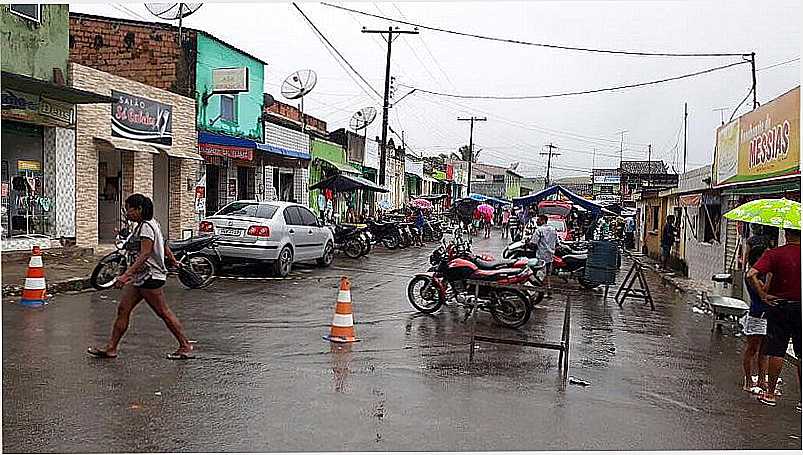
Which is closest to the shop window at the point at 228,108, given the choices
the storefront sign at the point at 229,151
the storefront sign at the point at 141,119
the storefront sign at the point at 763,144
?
the storefront sign at the point at 229,151

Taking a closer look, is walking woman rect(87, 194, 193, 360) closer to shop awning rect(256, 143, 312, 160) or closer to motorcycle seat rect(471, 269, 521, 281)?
motorcycle seat rect(471, 269, 521, 281)

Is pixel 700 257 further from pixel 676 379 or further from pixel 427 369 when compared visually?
pixel 427 369

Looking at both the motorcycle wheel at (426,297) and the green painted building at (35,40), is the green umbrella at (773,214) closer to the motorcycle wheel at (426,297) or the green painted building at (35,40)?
the motorcycle wheel at (426,297)

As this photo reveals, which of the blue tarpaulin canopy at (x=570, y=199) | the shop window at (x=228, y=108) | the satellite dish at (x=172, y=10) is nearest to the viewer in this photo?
the satellite dish at (x=172, y=10)

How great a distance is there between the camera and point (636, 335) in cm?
1056

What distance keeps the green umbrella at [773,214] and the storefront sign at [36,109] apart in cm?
1300

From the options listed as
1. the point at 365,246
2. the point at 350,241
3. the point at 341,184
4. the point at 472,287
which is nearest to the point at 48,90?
the point at 350,241

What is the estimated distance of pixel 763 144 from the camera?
1411 centimetres

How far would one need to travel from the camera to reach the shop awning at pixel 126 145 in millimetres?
18141

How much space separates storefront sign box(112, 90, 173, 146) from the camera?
18938 mm

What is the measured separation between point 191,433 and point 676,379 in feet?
16.0

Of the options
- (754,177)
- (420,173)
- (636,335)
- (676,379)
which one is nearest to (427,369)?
(676,379)

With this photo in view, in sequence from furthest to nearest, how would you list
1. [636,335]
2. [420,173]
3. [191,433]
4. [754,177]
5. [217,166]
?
[420,173]
[217,166]
[754,177]
[636,335]
[191,433]

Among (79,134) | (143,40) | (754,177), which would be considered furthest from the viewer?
(143,40)
